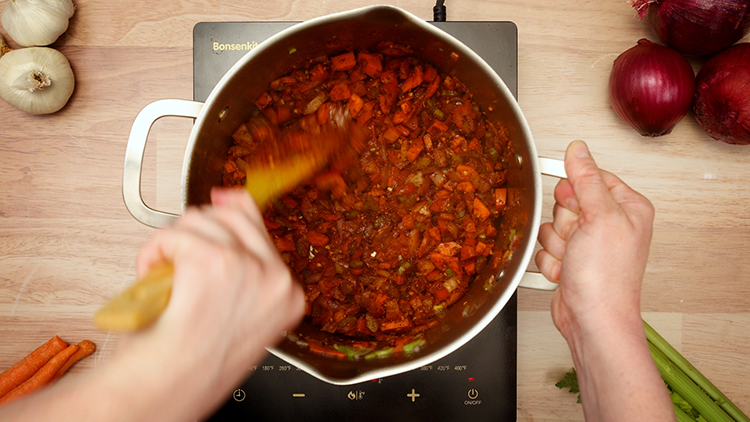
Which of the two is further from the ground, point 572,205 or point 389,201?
point 572,205

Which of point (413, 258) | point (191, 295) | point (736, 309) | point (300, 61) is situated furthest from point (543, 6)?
point (191, 295)

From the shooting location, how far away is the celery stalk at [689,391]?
1249mm

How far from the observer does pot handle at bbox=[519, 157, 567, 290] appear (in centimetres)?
99

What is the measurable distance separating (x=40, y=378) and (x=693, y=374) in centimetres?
203

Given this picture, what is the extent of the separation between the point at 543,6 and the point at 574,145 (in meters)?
0.63

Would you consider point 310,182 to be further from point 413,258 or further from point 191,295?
point 191,295

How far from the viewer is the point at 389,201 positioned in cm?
130

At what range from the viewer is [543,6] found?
1353 mm

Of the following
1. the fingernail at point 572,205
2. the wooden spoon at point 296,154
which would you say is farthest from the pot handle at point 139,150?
the fingernail at point 572,205

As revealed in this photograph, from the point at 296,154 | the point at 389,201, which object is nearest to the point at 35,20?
the point at 296,154

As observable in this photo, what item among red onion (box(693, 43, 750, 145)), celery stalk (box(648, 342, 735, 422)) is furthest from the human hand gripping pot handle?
red onion (box(693, 43, 750, 145))

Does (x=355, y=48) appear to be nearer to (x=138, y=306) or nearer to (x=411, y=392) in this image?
(x=138, y=306)

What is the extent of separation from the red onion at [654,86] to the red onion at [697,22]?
0.05 m

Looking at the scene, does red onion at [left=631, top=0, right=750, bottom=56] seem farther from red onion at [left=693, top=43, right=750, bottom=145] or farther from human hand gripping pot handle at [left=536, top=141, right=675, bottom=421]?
human hand gripping pot handle at [left=536, top=141, right=675, bottom=421]
